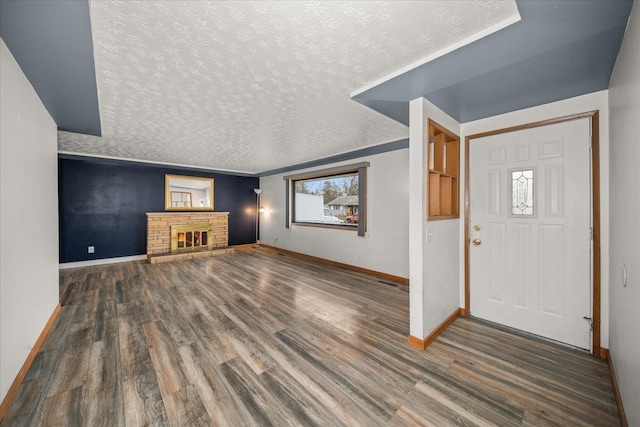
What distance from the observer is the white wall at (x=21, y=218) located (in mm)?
1517

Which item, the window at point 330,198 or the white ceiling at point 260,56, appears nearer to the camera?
the white ceiling at point 260,56

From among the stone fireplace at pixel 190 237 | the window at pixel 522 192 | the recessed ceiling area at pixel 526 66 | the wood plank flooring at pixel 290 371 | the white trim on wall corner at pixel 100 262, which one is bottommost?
the wood plank flooring at pixel 290 371

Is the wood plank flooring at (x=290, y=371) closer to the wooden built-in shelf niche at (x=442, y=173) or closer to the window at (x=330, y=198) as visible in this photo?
the wooden built-in shelf niche at (x=442, y=173)

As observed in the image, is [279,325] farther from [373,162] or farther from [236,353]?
[373,162]

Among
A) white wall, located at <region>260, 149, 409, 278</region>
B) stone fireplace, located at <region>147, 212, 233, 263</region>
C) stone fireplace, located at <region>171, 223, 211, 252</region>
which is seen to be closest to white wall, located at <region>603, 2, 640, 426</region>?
white wall, located at <region>260, 149, 409, 278</region>

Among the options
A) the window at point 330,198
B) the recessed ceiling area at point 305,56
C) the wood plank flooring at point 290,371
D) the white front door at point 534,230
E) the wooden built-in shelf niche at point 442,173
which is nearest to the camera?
the recessed ceiling area at point 305,56

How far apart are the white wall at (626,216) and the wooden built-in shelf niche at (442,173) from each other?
1.12 m

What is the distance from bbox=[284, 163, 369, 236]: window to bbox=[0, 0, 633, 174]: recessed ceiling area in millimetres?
2067

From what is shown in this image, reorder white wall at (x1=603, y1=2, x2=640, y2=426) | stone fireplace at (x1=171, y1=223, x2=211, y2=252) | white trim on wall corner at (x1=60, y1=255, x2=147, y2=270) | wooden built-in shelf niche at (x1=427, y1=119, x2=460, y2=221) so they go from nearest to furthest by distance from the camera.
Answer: white wall at (x1=603, y1=2, x2=640, y2=426) → wooden built-in shelf niche at (x1=427, y1=119, x2=460, y2=221) → white trim on wall corner at (x1=60, y1=255, x2=147, y2=270) → stone fireplace at (x1=171, y1=223, x2=211, y2=252)

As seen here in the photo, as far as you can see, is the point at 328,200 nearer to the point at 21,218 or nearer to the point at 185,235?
the point at 185,235

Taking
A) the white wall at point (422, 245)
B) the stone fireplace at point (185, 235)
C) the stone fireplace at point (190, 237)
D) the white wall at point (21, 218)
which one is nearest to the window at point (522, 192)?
the white wall at point (422, 245)

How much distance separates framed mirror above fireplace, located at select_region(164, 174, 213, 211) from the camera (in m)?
6.07

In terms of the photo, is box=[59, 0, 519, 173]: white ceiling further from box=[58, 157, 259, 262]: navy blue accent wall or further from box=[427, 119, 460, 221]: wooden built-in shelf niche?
box=[58, 157, 259, 262]: navy blue accent wall

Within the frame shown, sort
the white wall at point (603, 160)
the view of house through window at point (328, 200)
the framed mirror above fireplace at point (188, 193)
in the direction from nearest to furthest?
the white wall at point (603, 160), the view of house through window at point (328, 200), the framed mirror above fireplace at point (188, 193)
